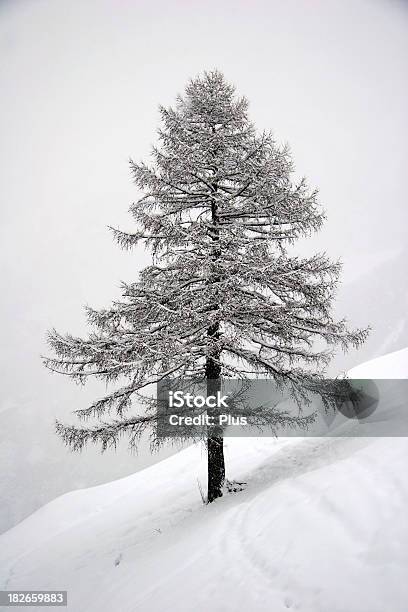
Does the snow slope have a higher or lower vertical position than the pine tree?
lower

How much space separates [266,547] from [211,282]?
188 inches

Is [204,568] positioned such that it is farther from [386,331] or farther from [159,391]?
[386,331]

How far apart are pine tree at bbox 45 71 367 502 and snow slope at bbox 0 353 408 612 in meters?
1.52

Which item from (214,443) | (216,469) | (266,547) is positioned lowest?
(266,547)

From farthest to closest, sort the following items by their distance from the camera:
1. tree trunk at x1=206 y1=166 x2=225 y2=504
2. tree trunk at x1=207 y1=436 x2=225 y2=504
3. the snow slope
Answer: tree trunk at x1=207 y1=436 x2=225 y2=504 < tree trunk at x1=206 y1=166 x2=225 y2=504 < the snow slope

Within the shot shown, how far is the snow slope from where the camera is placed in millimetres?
3533

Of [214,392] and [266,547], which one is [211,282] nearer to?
[214,392]

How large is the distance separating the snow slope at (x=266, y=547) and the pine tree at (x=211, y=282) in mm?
1516

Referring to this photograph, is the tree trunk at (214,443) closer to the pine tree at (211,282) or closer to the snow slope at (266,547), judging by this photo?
the pine tree at (211,282)

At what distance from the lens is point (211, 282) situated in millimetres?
7512

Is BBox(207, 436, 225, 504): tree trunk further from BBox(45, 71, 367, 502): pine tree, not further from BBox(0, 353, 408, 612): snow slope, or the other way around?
BBox(0, 353, 408, 612): snow slope

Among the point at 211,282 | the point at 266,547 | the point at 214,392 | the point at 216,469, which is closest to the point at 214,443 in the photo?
the point at 216,469

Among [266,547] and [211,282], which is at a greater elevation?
[211,282]

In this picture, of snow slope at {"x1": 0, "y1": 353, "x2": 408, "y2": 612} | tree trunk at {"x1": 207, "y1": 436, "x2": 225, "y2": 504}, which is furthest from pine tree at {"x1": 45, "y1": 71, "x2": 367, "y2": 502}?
snow slope at {"x1": 0, "y1": 353, "x2": 408, "y2": 612}
